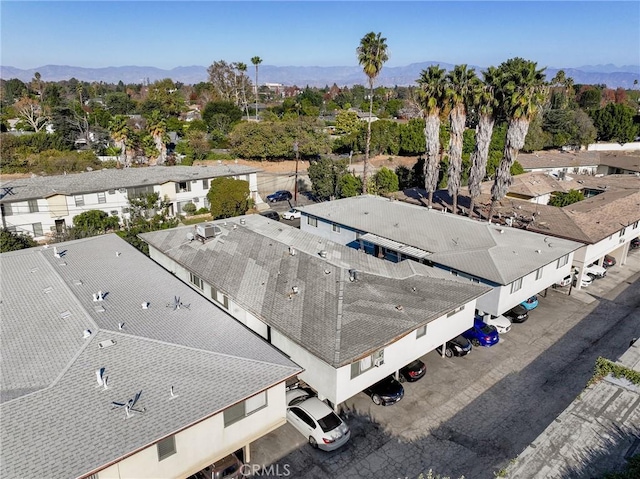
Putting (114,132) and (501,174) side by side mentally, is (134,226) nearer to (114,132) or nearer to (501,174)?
(114,132)

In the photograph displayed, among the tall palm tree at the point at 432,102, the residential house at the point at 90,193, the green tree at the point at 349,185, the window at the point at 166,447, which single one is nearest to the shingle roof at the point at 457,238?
the tall palm tree at the point at 432,102

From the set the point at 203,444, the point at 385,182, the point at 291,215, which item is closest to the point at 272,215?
the point at 291,215

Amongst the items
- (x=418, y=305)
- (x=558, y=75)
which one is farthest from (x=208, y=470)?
(x=558, y=75)

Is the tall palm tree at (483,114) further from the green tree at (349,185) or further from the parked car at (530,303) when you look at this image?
the green tree at (349,185)

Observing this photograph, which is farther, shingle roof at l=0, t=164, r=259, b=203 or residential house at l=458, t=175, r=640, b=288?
shingle roof at l=0, t=164, r=259, b=203

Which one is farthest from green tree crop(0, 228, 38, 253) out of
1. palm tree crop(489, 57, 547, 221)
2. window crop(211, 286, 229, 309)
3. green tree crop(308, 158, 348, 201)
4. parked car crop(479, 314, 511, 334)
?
palm tree crop(489, 57, 547, 221)

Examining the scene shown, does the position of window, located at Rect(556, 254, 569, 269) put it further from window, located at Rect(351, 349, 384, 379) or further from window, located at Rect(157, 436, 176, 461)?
window, located at Rect(157, 436, 176, 461)

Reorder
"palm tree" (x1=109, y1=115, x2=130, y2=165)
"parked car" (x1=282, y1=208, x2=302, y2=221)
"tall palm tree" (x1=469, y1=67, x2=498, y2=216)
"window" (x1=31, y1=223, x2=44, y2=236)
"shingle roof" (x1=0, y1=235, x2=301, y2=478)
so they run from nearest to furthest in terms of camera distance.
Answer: "shingle roof" (x1=0, y1=235, x2=301, y2=478) < "tall palm tree" (x1=469, y1=67, x2=498, y2=216) < "window" (x1=31, y1=223, x2=44, y2=236) < "parked car" (x1=282, y1=208, x2=302, y2=221) < "palm tree" (x1=109, y1=115, x2=130, y2=165)
